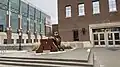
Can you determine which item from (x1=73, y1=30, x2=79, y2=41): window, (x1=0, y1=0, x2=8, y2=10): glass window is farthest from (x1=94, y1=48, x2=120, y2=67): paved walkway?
(x1=0, y1=0, x2=8, y2=10): glass window

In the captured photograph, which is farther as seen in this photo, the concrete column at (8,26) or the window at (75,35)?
the concrete column at (8,26)

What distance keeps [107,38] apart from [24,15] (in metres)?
28.5

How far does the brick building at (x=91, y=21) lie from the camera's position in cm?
2088

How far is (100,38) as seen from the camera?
21531 millimetres

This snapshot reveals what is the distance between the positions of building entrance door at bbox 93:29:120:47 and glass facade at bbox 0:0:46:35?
2254cm

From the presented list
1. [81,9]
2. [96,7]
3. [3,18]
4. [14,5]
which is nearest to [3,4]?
[3,18]

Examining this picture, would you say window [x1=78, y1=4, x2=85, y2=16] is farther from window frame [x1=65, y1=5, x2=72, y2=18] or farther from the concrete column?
the concrete column

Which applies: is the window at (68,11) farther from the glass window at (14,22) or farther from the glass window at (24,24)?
the glass window at (24,24)

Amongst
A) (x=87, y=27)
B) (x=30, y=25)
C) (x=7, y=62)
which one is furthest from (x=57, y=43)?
(x=30, y=25)

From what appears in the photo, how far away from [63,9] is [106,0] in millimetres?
6572

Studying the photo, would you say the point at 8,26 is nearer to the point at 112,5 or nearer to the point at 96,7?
the point at 96,7

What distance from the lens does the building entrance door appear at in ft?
67.8

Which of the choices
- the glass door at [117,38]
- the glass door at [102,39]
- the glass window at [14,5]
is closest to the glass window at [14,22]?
the glass window at [14,5]

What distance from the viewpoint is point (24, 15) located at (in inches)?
1706
